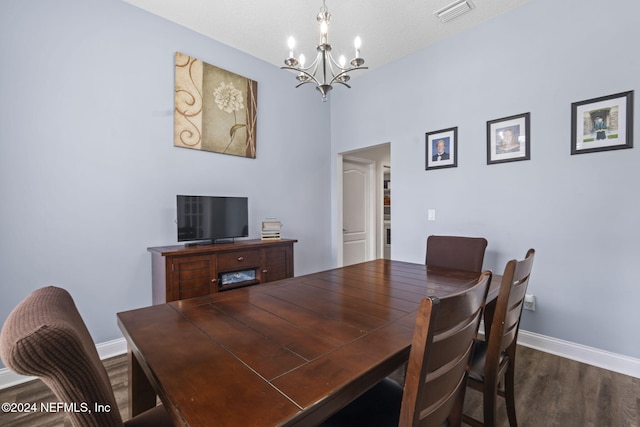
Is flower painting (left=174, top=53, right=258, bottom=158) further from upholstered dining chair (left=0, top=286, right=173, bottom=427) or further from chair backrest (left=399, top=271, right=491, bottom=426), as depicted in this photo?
chair backrest (left=399, top=271, right=491, bottom=426)

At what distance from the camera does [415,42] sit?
3.06 meters

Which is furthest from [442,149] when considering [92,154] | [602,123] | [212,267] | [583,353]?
[92,154]

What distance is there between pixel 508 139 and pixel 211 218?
9.65ft

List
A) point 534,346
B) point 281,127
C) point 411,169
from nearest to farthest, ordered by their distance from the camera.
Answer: point 534,346 < point 411,169 < point 281,127

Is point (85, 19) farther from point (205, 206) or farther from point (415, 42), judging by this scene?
point (415, 42)

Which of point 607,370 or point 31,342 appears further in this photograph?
point 607,370

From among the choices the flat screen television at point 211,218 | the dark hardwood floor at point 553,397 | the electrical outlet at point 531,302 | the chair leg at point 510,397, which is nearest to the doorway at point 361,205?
the flat screen television at point 211,218

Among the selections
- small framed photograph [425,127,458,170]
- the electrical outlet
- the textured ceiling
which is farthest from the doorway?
the electrical outlet

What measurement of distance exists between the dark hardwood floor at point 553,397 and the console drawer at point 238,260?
3.47 ft

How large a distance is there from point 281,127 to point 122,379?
3011 millimetres

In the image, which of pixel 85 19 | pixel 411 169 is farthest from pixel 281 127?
pixel 85 19

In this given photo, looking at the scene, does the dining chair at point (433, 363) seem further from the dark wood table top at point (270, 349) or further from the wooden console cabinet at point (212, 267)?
the wooden console cabinet at point (212, 267)

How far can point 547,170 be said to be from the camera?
7.79 ft

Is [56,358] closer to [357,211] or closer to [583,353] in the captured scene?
[583,353]
